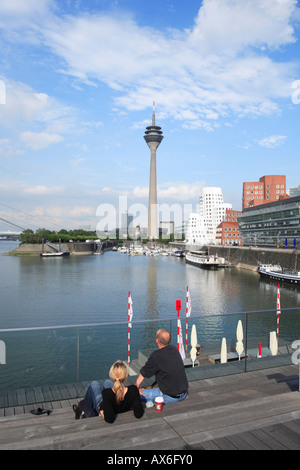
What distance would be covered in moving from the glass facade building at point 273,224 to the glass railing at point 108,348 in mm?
59932

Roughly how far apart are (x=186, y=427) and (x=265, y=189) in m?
138

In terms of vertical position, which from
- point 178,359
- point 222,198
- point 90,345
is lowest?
point 90,345

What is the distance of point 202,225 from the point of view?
173875mm

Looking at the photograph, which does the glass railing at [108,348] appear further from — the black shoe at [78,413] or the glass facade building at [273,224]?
the glass facade building at [273,224]

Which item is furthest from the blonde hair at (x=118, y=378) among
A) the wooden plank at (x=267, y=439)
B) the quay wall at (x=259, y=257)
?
the quay wall at (x=259, y=257)

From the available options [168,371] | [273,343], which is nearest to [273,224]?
[273,343]

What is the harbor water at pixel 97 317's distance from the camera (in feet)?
26.0

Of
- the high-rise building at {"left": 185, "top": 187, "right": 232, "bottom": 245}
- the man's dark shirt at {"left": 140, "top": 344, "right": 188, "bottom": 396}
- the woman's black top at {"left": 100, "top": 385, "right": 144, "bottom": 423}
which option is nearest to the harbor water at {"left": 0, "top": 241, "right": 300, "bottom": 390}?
the man's dark shirt at {"left": 140, "top": 344, "right": 188, "bottom": 396}

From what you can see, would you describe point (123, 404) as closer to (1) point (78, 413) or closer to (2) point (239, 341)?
(1) point (78, 413)

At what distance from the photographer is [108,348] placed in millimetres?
9422
